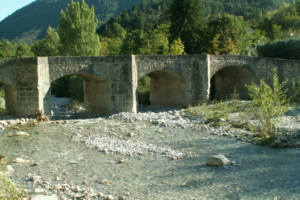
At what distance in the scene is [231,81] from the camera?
889 inches

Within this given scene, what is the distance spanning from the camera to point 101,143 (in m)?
11.3

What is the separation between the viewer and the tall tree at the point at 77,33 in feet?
114

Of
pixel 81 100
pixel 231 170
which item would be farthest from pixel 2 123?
pixel 81 100

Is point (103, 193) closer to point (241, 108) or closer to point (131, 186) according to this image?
point (131, 186)

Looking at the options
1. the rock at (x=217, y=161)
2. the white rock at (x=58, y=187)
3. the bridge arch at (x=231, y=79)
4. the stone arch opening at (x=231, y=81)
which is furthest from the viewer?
the stone arch opening at (x=231, y=81)

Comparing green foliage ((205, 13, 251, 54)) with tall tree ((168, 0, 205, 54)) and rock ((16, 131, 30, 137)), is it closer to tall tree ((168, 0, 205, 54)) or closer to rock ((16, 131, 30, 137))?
tall tree ((168, 0, 205, 54))

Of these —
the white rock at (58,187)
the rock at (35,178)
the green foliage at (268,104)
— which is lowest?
the white rock at (58,187)

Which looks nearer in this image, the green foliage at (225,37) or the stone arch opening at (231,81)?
the stone arch opening at (231,81)

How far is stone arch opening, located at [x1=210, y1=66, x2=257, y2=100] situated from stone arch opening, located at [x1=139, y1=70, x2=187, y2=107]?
344 cm

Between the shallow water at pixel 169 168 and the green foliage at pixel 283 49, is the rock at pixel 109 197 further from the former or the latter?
the green foliage at pixel 283 49

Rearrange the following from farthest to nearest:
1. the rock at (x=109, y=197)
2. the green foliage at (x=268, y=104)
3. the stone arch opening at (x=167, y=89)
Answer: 1. the stone arch opening at (x=167, y=89)
2. the green foliage at (x=268, y=104)
3. the rock at (x=109, y=197)

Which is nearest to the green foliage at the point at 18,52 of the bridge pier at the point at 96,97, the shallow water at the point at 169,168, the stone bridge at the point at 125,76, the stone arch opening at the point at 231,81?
the bridge pier at the point at 96,97

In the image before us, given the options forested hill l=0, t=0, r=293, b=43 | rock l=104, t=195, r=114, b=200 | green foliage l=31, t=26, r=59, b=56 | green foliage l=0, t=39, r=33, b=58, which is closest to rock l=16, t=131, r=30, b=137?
rock l=104, t=195, r=114, b=200

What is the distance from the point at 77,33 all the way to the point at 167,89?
17.6m
